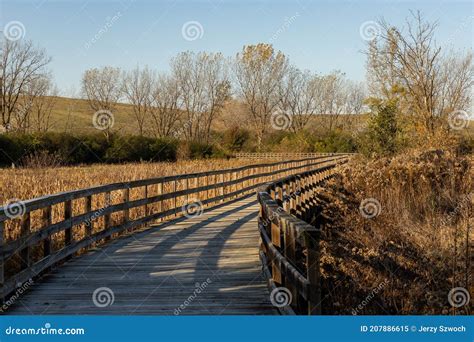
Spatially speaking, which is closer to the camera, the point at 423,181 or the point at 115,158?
the point at 423,181

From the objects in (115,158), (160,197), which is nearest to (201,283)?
(160,197)

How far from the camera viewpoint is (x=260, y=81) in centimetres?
7131

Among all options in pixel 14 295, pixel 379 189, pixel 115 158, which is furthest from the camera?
pixel 115 158

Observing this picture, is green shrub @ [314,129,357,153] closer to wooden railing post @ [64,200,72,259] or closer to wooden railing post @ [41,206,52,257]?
wooden railing post @ [64,200,72,259]

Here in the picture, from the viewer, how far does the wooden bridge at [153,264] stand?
580 centimetres

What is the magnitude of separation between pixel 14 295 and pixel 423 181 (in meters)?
16.8

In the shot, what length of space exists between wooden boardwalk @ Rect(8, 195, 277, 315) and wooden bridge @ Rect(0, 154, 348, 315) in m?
0.01

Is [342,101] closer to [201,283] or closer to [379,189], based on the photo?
[379,189]

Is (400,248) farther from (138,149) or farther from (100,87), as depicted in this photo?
(100,87)

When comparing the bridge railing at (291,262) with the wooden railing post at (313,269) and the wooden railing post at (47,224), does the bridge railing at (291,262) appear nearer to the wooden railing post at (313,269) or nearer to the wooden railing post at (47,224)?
the wooden railing post at (313,269)

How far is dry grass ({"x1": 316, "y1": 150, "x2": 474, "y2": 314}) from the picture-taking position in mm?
9648

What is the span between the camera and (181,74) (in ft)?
226

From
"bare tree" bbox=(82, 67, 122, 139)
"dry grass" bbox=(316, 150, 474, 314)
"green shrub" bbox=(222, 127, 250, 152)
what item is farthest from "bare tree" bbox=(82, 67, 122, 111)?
"dry grass" bbox=(316, 150, 474, 314)

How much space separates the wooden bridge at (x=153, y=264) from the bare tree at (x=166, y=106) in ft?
203
